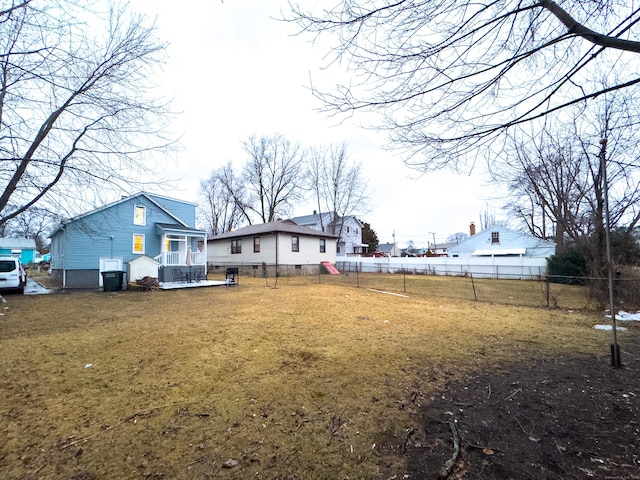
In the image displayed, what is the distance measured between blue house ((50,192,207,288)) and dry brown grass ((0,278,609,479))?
8.87 metres

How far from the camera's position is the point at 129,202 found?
697 inches

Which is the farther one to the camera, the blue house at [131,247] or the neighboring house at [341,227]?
the neighboring house at [341,227]

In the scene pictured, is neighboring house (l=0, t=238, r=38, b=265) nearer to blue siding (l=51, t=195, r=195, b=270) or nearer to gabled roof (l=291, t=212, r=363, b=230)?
blue siding (l=51, t=195, r=195, b=270)

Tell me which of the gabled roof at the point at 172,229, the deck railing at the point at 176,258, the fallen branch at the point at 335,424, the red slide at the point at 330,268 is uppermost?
the gabled roof at the point at 172,229

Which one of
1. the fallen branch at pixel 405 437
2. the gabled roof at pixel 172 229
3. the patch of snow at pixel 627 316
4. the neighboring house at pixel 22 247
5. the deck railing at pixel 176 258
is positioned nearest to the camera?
the fallen branch at pixel 405 437

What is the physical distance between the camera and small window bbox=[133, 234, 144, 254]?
1812 centimetres

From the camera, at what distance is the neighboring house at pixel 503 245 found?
90.2 ft

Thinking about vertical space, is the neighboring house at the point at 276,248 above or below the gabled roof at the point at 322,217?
below

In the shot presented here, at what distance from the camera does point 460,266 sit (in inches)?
925

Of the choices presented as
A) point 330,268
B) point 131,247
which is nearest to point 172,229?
point 131,247

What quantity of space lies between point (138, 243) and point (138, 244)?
0.20 feet

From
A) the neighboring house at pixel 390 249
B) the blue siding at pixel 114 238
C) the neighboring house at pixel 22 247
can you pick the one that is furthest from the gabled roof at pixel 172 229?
the neighboring house at pixel 390 249

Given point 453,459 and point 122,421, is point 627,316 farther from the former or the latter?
point 122,421

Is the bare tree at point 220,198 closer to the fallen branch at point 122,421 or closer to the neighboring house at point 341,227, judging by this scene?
the neighboring house at point 341,227
